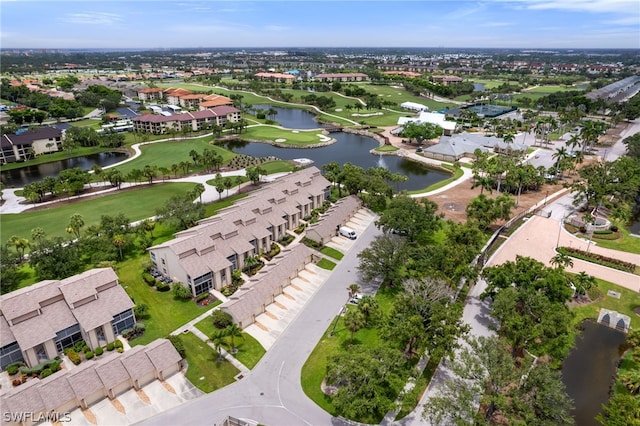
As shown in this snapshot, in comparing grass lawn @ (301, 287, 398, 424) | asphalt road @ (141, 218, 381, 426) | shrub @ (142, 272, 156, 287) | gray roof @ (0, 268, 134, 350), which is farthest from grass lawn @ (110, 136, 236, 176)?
grass lawn @ (301, 287, 398, 424)

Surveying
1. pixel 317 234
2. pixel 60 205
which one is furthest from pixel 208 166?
pixel 317 234

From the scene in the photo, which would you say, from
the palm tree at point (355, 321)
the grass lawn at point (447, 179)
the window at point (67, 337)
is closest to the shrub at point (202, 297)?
the window at point (67, 337)

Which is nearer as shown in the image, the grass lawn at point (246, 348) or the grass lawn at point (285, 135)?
the grass lawn at point (246, 348)

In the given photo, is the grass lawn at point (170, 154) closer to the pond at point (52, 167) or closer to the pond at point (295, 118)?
the pond at point (52, 167)

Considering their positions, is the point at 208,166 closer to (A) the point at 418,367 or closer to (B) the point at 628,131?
(A) the point at 418,367

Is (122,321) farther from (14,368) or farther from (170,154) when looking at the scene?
(170,154)

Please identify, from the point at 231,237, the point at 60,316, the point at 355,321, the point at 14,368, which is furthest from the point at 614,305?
the point at 14,368
